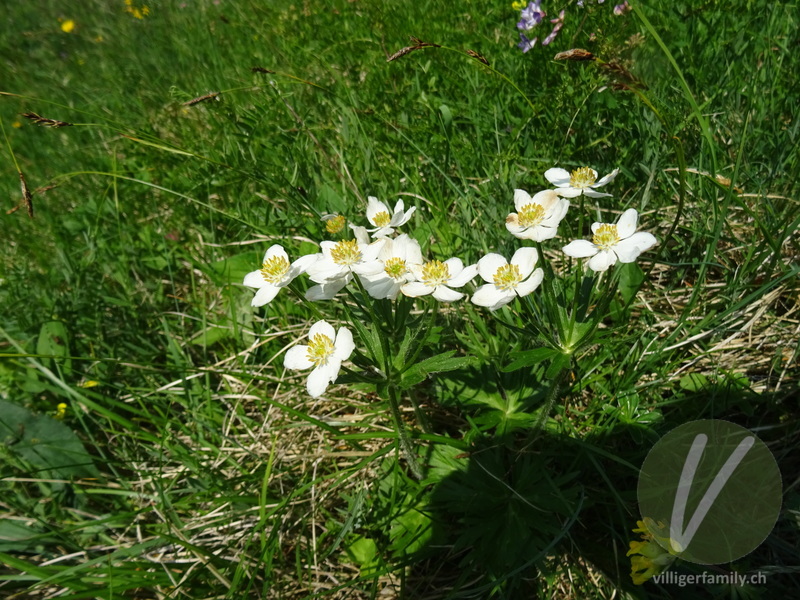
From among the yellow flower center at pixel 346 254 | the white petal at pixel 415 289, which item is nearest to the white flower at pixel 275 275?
the yellow flower center at pixel 346 254

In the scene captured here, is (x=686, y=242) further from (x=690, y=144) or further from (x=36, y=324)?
(x=36, y=324)

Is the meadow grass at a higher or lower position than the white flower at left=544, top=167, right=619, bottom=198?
lower

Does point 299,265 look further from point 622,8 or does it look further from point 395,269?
point 622,8

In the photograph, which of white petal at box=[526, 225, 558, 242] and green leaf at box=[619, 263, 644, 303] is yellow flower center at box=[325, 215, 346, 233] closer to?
white petal at box=[526, 225, 558, 242]

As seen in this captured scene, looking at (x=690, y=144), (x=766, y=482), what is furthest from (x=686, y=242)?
(x=766, y=482)

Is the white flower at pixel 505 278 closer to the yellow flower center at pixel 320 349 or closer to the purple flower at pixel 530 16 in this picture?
the yellow flower center at pixel 320 349


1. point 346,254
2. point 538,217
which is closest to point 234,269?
point 346,254

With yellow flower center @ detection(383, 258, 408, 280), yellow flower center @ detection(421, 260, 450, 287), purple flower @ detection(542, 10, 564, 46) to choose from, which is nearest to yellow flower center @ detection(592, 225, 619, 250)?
yellow flower center @ detection(421, 260, 450, 287)

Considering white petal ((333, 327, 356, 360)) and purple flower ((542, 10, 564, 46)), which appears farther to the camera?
purple flower ((542, 10, 564, 46))
